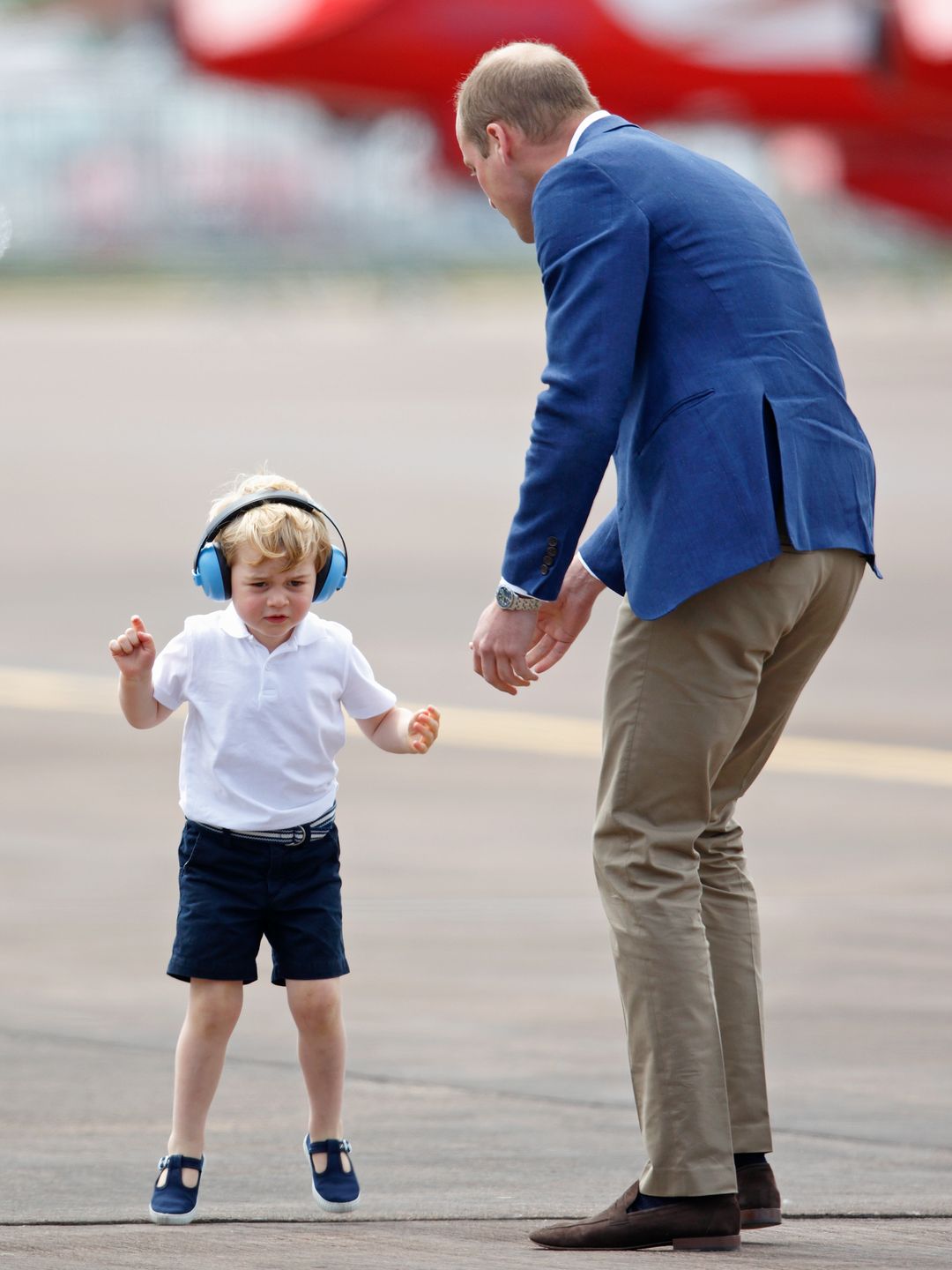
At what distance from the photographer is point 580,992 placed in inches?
227

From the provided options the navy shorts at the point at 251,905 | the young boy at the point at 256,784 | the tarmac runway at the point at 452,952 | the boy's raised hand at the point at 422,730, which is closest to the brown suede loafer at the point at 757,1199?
the tarmac runway at the point at 452,952

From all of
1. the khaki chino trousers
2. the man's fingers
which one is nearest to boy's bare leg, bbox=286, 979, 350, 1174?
the khaki chino trousers

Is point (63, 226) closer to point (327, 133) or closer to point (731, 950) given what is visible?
point (327, 133)

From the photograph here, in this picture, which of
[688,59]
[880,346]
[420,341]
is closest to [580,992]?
[688,59]

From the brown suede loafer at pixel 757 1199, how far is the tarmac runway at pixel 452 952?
38 millimetres

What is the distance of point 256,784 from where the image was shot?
154 inches

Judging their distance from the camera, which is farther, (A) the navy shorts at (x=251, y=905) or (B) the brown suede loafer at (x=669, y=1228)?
(A) the navy shorts at (x=251, y=905)

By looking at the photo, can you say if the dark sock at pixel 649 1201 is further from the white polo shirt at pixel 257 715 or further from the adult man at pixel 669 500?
the white polo shirt at pixel 257 715

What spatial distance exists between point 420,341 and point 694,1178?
44.3 metres

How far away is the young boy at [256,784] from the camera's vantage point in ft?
12.8

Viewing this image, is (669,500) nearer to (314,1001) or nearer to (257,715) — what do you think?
(257,715)

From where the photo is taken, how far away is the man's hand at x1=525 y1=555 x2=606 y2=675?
160 inches

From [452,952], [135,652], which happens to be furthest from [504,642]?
[452,952]

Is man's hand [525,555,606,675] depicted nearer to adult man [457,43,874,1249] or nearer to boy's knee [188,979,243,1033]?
adult man [457,43,874,1249]
